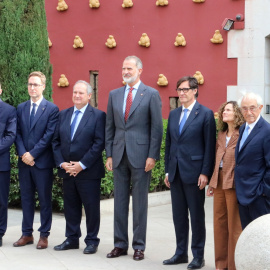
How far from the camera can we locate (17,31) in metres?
9.96

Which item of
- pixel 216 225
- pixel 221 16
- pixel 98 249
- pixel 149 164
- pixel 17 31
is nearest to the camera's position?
pixel 216 225

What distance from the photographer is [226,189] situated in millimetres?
6160

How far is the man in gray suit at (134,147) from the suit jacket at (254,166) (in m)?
1.23

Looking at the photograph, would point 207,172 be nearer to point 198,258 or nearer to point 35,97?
point 198,258

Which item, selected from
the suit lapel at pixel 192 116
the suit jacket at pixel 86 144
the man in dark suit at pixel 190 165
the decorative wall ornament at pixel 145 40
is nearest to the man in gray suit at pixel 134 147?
the suit jacket at pixel 86 144

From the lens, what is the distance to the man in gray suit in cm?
691

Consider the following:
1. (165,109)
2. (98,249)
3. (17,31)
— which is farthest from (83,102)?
(165,109)

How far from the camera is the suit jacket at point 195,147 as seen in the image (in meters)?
6.46

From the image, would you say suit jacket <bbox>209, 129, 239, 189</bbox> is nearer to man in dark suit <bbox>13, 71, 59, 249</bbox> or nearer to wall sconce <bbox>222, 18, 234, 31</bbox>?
man in dark suit <bbox>13, 71, 59, 249</bbox>

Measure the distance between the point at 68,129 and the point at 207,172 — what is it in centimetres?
163

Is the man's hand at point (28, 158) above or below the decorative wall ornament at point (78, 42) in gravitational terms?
below

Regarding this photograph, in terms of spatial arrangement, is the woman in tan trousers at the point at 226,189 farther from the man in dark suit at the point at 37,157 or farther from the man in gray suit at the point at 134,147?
the man in dark suit at the point at 37,157

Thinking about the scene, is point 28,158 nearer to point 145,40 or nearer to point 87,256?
point 87,256

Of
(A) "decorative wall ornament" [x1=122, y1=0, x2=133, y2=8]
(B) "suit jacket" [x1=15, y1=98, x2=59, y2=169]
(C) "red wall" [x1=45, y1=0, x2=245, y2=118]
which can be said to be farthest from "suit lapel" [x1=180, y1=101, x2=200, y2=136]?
(A) "decorative wall ornament" [x1=122, y1=0, x2=133, y2=8]
